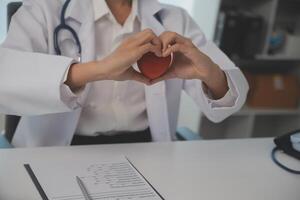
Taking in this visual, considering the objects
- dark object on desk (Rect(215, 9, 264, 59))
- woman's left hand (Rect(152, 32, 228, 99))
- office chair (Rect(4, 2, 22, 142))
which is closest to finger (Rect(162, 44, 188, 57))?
woman's left hand (Rect(152, 32, 228, 99))

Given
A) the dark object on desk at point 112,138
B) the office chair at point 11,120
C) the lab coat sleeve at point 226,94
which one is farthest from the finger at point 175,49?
the office chair at point 11,120

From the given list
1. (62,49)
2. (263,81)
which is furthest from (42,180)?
(263,81)

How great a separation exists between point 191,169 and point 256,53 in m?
1.52

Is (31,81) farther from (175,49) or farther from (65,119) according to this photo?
(175,49)

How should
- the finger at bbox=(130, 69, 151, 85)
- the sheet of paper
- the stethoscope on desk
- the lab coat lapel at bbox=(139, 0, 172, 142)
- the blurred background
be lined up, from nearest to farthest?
the sheet of paper
the finger at bbox=(130, 69, 151, 85)
the stethoscope on desk
the lab coat lapel at bbox=(139, 0, 172, 142)
the blurred background

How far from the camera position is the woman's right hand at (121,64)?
35.4 inches

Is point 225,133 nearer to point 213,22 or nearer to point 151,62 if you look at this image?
point 213,22

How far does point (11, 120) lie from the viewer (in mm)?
1223

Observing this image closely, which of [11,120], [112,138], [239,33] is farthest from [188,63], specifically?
[239,33]

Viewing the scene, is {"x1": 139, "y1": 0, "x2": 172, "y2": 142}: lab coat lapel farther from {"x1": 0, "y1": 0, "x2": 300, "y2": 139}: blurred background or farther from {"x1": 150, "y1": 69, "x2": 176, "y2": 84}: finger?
{"x1": 0, "y1": 0, "x2": 300, "y2": 139}: blurred background

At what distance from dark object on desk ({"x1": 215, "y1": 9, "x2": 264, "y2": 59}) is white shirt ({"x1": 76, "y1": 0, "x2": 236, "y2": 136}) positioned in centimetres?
107

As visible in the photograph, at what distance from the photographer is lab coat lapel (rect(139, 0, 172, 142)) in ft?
4.06

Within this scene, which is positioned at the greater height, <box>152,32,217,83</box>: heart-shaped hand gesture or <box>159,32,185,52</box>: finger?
<box>159,32,185,52</box>: finger

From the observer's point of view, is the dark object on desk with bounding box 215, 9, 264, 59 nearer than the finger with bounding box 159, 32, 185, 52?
No
